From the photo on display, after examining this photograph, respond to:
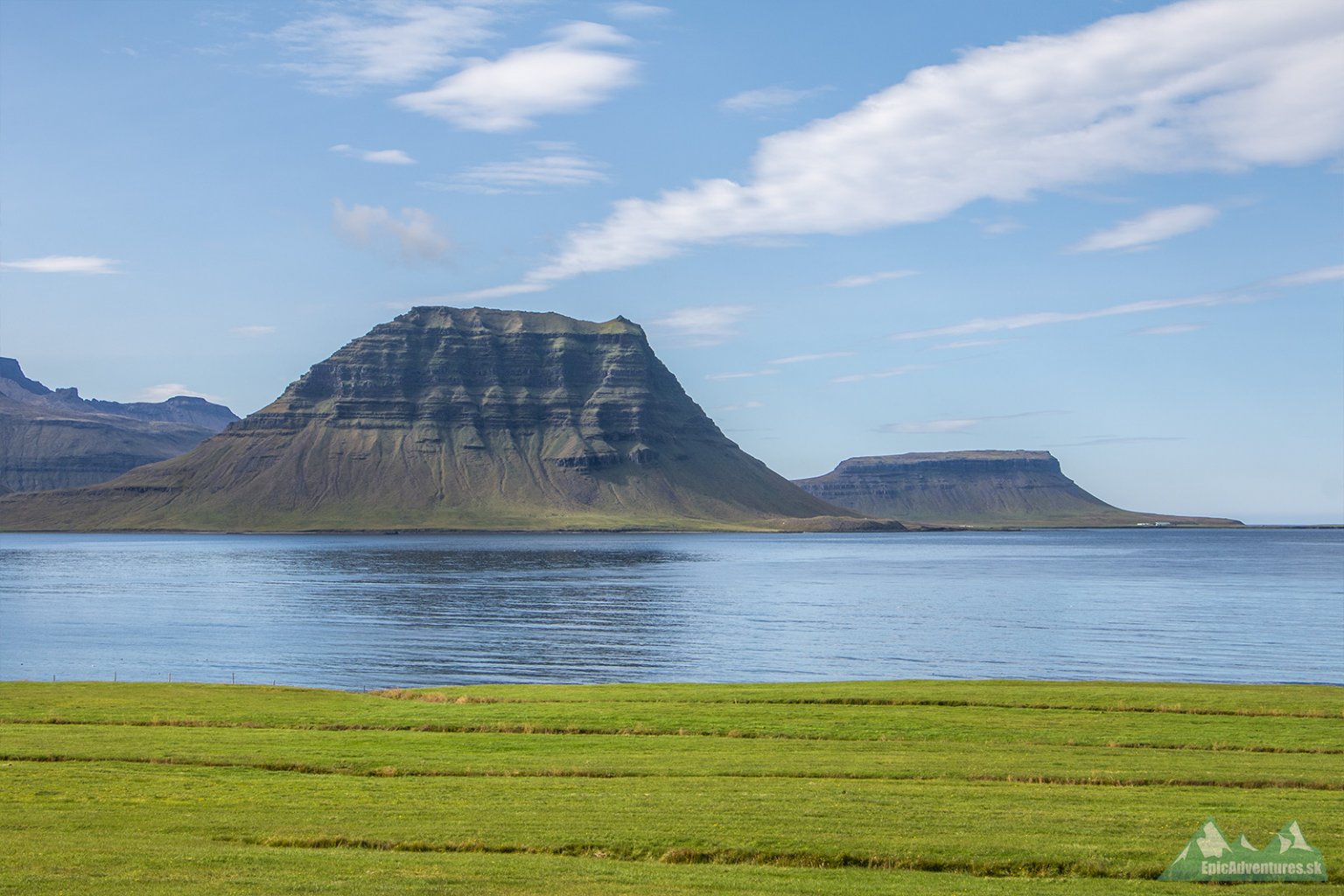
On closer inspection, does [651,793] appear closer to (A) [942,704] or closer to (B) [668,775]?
(B) [668,775]

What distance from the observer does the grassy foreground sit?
74.5 feet

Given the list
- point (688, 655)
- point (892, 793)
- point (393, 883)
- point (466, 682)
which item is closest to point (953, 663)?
point (688, 655)

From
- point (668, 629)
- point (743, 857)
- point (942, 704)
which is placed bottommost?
point (668, 629)

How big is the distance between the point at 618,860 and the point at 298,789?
1132 cm

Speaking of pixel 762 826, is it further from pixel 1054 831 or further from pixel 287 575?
pixel 287 575

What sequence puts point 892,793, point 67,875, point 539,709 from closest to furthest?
point 67,875
point 892,793
point 539,709

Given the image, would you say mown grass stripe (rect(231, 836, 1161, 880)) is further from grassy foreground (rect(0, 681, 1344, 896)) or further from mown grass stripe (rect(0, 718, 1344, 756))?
mown grass stripe (rect(0, 718, 1344, 756))

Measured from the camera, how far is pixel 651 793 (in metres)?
30.2

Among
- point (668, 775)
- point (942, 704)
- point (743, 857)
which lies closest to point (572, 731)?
point (668, 775)

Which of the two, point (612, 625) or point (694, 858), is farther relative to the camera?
point (612, 625)

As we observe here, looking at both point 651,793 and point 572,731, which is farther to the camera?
point 572,731

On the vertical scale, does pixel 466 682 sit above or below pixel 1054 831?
below

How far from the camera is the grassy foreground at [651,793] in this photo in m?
22.7

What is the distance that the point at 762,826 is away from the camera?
26203 mm
